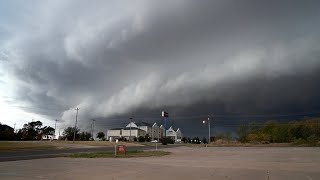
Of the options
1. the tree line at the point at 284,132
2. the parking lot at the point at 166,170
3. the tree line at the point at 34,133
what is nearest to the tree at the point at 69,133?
the tree line at the point at 34,133

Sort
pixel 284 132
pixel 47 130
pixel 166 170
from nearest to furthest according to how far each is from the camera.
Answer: pixel 166 170 < pixel 284 132 < pixel 47 130

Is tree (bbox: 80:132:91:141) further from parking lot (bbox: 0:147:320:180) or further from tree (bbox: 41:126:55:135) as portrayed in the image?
parking lot (bbox: 0:147:320:180)

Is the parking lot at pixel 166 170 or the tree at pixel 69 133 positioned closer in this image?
the parking lot at pixel 166 170

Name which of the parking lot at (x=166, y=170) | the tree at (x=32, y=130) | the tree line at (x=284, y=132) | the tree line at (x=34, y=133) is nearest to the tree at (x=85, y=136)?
the tree line at (x=34, y=133)

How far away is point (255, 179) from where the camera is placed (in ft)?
44.7

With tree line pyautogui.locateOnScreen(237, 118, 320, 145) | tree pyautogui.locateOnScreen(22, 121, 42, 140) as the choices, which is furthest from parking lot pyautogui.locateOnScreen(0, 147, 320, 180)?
tree pyautogui.locateOnScreen(22, 121, 42, 140)

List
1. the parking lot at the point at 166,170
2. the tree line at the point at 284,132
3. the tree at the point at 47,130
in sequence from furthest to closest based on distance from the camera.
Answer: the tree at the point at 47,130, the tree line at the point at 284,132, the parking lot at the point at 166,170

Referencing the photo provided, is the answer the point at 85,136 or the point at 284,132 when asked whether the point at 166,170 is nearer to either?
the point at 284,132

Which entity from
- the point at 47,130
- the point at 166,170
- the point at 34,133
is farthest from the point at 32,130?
the point at 166,170

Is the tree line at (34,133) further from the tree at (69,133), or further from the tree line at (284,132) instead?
the tree line at (284,132)

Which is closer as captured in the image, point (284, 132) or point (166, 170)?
point (166, 170)

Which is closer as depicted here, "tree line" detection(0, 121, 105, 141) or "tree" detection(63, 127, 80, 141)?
"tree line" detection(0, 121, 105, 141)

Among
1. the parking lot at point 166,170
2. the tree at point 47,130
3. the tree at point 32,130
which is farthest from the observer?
the tree at point 47,130

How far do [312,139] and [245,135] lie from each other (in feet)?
123
